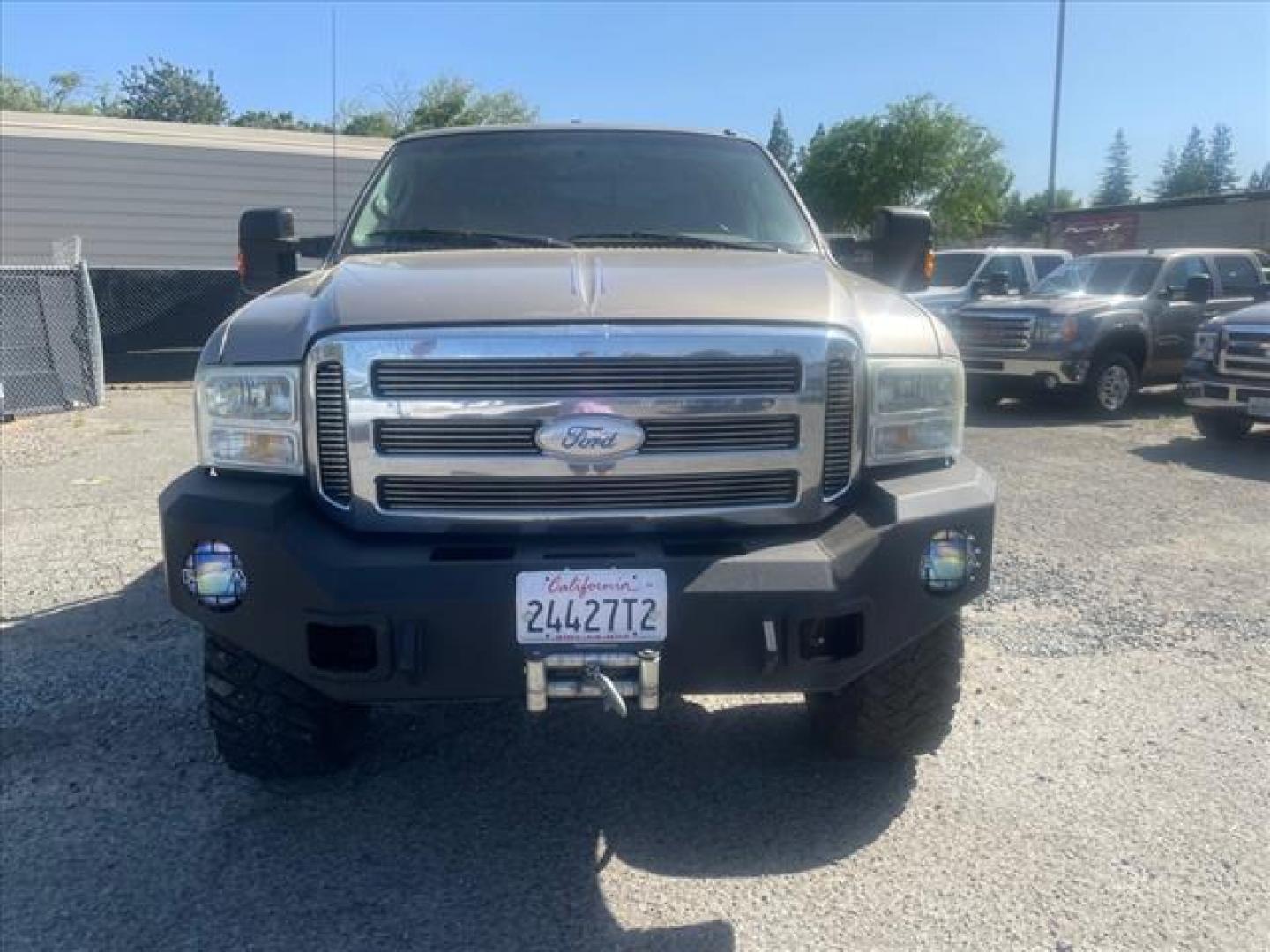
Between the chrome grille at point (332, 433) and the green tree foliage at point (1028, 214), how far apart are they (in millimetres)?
29196

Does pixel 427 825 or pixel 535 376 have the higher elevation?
pixel 535 376

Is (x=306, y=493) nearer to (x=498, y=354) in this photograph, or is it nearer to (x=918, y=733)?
(x=498, y=354)

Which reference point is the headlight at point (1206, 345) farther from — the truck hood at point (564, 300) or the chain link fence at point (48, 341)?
the chain link fence at point (48, 341)

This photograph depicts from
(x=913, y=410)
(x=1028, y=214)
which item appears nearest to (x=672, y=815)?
(x=913, y=410)

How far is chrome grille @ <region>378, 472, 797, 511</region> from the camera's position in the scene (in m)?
2.96

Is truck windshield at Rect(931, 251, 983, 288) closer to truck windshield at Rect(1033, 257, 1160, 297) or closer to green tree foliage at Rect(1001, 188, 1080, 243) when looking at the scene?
truck windshield at Rect(1033, 257, 1160, 297)

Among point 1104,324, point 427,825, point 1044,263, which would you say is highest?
point 1044,263

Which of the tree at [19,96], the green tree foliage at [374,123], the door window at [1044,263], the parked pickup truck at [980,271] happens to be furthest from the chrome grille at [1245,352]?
the tree at [19,96]

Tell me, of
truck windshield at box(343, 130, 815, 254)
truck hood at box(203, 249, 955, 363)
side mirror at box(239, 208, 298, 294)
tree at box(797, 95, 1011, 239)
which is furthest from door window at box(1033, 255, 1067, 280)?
tree at box(797, 95, 1011, 239)

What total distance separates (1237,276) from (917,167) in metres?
28.0

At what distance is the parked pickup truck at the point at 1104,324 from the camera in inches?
486

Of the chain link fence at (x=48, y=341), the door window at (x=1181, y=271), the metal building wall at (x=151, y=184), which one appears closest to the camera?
the chain link fence at (x=48, y=341)

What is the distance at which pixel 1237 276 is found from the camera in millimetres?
13797

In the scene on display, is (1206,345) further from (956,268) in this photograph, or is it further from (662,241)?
(662,241)
